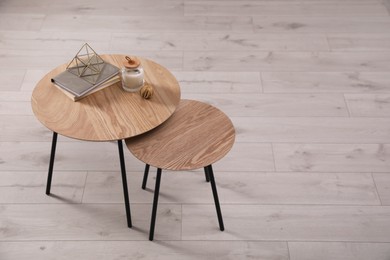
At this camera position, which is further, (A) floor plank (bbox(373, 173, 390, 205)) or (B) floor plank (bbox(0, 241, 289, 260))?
(A) floor plank (bbox(373, 173, 390, 205))

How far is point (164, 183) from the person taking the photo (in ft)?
7.68

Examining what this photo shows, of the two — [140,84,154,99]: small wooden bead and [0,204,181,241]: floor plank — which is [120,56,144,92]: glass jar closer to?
[140,84,154,99]: small wooden bead

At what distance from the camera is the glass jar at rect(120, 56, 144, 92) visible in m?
1.98

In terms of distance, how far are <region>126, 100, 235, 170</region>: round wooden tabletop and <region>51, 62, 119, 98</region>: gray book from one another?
0.27 meters

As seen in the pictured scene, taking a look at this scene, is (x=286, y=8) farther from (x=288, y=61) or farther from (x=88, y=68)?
(x=88, y=68)

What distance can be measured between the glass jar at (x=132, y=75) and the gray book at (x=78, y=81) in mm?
67

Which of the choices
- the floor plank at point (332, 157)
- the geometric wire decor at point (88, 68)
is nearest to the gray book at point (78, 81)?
the geometric wire decor at point (88, 68)

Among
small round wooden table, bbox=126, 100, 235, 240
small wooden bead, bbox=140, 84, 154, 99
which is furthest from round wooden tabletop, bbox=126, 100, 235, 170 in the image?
small wooden bead, bbox=140, 84, 154, 99

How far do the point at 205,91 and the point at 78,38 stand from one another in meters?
0.98

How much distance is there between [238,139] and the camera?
8.40 feet

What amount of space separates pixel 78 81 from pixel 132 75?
22 centimetres

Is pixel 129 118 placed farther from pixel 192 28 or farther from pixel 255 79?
pixel 192 28

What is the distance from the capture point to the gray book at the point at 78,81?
1.97 meters

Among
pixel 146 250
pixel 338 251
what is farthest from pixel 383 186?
pixel 146 250
